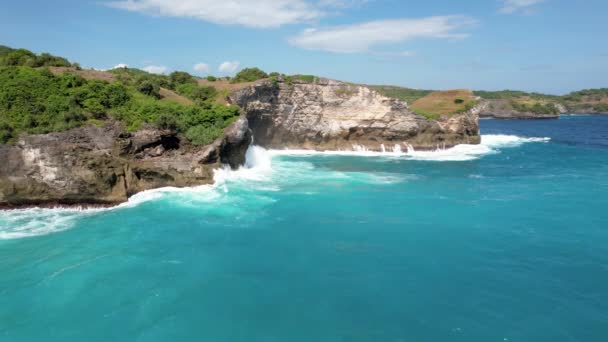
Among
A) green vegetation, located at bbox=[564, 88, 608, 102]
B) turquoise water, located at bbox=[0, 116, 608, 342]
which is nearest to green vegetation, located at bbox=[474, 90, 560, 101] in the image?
green vegetation, located at bbox=[564, 88, 608, 102]

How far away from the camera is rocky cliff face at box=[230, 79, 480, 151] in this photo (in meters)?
52.8

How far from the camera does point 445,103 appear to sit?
6594cm

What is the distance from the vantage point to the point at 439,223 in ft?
73.7

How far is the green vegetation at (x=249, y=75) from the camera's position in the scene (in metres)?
51.4

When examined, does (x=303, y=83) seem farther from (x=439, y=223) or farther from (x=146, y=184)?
(x=439, y=223)

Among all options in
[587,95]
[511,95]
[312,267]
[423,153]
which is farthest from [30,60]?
[587,95]

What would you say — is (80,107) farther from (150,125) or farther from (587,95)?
(587,95)

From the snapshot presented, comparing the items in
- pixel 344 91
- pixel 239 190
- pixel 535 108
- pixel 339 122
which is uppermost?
pixel 535 108

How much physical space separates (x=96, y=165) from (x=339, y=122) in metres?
35.1

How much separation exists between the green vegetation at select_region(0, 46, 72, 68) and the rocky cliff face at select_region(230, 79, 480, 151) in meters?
22.3

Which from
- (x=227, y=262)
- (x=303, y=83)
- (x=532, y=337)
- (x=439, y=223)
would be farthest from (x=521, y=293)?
(x=303, y=83)

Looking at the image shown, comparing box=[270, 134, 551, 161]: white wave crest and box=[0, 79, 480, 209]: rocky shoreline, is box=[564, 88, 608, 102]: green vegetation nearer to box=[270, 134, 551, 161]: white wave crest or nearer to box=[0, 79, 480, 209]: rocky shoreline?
box=[270, 134, 551, 161]: white wave crest

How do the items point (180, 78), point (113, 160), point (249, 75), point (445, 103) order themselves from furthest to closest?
point (445, 103), point (249, 75), point (180, 78), point (113, 160)

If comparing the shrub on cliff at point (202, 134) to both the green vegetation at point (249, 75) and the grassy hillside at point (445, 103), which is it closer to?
the green vegetation at point (249, 75)
